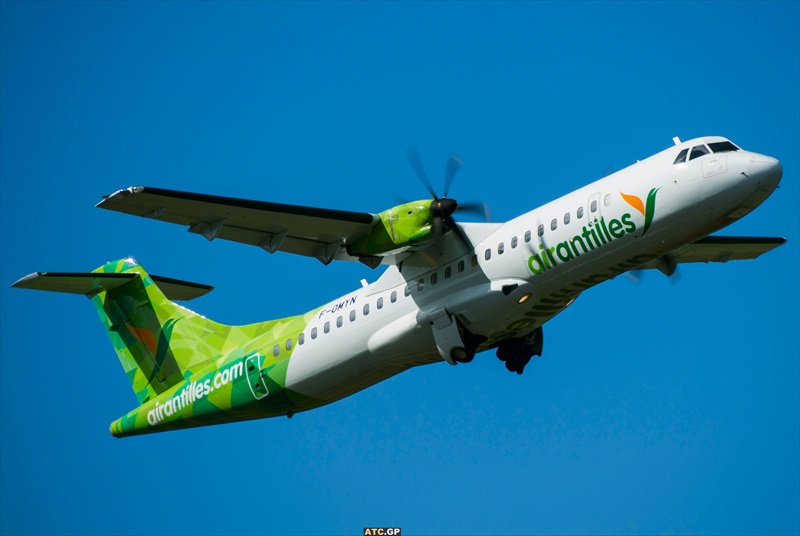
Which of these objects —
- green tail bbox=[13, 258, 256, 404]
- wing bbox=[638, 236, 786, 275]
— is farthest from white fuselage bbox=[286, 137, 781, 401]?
wing bbox=[638, 236, 786, 275]

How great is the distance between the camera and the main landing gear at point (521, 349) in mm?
19047

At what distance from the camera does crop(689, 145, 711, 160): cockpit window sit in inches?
629

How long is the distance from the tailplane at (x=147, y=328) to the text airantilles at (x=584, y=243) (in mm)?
6911

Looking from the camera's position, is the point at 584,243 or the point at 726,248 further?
the point at 726,248

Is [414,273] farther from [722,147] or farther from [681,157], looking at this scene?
[722,147]

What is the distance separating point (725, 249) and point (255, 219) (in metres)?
9.12

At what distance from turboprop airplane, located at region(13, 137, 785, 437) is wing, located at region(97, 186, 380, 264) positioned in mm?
26

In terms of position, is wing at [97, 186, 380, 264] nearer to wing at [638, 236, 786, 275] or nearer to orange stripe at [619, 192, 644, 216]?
orange stripe at [619, 192, 644, 216]

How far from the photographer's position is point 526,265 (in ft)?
55.7

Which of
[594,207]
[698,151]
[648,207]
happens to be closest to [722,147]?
[698,151]

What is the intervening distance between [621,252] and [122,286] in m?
10.4

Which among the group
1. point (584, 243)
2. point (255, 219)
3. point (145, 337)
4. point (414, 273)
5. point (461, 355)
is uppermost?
point (145, 337)

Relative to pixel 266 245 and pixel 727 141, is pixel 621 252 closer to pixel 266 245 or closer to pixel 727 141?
pixel 727 141

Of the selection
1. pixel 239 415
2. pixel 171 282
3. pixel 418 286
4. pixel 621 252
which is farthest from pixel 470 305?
pixel 171 282
